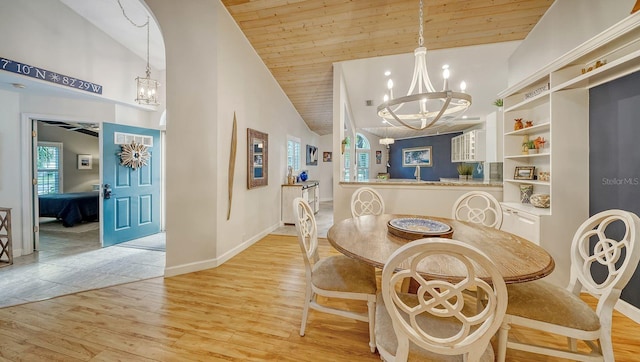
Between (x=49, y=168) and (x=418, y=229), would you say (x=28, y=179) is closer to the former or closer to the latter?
(x=49, y=168)

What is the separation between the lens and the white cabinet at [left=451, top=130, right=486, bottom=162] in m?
5.45

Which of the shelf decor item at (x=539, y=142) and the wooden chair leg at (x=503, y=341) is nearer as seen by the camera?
the wooden chair leg at (x=503, y=341)

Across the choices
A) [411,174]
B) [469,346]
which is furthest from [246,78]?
[411,174]

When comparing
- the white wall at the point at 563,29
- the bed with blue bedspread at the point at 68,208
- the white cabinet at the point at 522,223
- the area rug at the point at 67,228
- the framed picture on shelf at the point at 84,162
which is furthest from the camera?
the framed picture on shelf at the point at 84,162

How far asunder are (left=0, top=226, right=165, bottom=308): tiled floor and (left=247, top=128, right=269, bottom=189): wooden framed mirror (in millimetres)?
1699

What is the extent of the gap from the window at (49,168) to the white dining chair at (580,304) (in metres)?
9.13

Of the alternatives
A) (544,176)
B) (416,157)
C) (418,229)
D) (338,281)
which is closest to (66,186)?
(338,281)

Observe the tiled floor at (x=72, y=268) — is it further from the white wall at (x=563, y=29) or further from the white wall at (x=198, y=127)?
the white wall at (x=563, y=29)

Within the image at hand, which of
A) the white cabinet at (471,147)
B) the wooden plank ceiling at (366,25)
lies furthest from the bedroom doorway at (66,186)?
the white cabinet at (471,147)

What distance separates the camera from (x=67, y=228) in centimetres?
475

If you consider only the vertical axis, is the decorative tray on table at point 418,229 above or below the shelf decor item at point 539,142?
below

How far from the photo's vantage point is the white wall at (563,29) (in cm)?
207

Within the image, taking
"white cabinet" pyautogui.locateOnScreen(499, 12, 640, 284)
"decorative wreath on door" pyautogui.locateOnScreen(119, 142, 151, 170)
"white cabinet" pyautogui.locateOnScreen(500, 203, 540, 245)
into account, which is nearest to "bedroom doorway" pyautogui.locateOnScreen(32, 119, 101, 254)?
"decorative wreath on door" pyautogui.locateOnScreen(119, 142, 151, 170)

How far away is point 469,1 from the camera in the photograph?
9.43 ft
